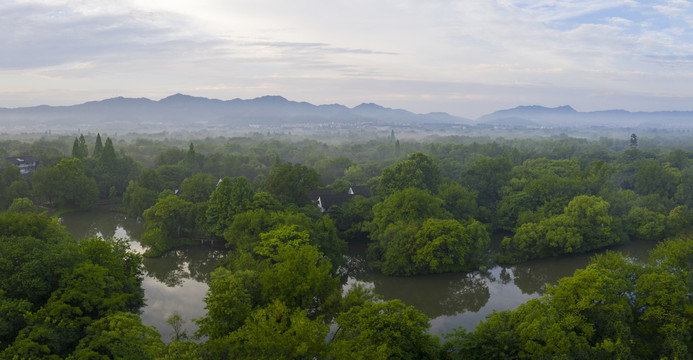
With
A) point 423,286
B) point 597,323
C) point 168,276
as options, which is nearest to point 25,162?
point 168,276

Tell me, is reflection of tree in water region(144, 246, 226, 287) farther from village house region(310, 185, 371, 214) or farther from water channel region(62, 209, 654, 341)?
village house region(310, 185, 371, 214)

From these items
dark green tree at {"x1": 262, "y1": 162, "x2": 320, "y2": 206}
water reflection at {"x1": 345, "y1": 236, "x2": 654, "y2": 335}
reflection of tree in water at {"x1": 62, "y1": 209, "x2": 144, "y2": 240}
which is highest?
dark green tree at {"x1": 262, "y1": 162, "x2": 320, "y2": 206}

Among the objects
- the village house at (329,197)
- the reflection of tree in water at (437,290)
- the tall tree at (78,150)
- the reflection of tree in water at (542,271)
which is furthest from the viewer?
the tall tree at (78,150)

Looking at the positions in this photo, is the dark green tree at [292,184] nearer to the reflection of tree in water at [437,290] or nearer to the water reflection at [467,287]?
the water reflection at [467,287]

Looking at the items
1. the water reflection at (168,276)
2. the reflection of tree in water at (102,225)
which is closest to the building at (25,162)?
the reflection of tree in water at (102,225)

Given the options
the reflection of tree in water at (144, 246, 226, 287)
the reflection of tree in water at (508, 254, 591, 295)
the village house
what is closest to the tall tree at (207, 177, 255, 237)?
the reflection of tree in water at (144, 246, 226, 287)

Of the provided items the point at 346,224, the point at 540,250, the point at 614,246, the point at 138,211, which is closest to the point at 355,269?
the point at 346,224

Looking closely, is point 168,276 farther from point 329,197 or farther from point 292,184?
point 329,197
